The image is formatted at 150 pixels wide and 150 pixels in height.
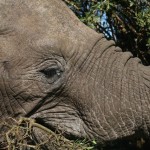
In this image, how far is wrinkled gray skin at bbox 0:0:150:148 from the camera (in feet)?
12.6

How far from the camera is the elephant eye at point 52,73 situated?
3918mm

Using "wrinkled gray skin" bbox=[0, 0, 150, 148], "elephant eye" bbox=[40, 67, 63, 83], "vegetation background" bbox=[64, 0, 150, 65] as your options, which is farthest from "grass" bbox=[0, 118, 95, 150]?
"vegetation background" bbox=[64, 0, 150, 65]

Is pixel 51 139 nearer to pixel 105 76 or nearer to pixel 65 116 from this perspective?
pixel 65 116

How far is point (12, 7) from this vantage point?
4004mm

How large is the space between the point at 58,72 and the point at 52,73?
0.04 meters

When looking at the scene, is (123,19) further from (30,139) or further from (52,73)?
(30,139)

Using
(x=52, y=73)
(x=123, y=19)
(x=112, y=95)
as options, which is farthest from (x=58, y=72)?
(x=123, y=19)

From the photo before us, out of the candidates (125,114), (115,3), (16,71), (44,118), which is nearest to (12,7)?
(16,71)

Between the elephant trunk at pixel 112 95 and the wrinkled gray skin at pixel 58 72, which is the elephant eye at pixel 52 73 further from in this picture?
the elephant trunk at pixel 112 95

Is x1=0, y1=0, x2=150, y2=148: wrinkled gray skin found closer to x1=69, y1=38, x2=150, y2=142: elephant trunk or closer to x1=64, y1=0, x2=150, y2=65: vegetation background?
x1=69, y1=38, x2=150, y2=142: elephant trunk

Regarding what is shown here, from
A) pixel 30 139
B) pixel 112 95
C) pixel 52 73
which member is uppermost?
pixel 52 73

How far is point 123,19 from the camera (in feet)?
18.0

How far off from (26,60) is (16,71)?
0.09m

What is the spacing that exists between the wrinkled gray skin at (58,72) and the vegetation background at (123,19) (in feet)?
3.46
